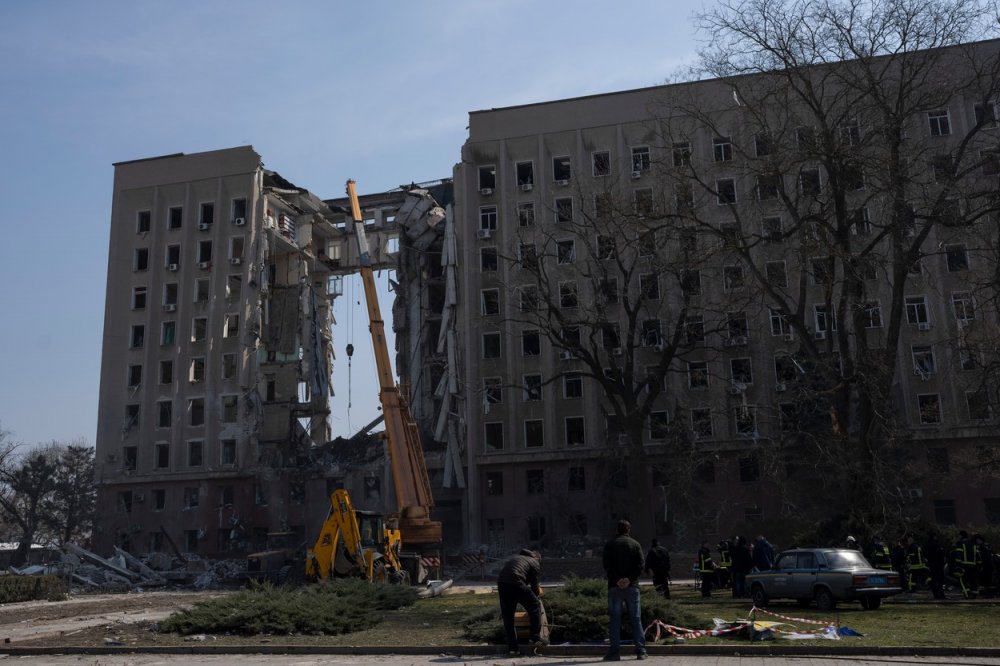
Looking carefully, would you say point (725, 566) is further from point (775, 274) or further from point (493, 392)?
point (493, 392)

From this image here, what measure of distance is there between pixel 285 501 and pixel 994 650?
162 feet

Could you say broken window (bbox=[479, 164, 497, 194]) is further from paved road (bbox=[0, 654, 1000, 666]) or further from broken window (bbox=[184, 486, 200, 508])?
paved road (bbox=[0, 654, 1000, 666])

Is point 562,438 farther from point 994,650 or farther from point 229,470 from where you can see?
point 994,650

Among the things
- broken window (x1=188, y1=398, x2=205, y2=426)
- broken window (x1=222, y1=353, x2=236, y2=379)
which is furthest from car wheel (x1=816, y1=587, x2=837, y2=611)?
broken window (x1=188, y1=398, x2=205, y2=426)

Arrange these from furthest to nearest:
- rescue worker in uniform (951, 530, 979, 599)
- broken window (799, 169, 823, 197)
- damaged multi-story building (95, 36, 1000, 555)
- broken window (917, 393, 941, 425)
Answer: broken window (917, 393, 941, 425) < damaged multi-story building (95, 36, 1000, 555) < broken window (799, 169, 823, 197) < rescue worker in uniform (951, 530, 979, 599)

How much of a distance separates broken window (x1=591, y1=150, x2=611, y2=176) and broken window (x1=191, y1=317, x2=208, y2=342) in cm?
2797

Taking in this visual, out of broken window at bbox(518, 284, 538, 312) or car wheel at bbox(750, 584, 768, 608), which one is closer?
car wheel at bbox(750, 584, 768, 608)

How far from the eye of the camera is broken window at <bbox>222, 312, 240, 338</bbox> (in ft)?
201

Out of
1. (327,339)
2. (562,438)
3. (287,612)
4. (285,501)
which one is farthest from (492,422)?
(287,612)

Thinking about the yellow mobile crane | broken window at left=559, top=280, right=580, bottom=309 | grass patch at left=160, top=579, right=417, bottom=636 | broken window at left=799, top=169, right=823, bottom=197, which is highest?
broken window at left=559, top=280, right=580, bottom=309

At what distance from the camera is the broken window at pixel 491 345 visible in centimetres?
5541

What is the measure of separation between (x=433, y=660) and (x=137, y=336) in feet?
182

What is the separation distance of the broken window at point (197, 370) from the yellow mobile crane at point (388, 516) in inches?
929

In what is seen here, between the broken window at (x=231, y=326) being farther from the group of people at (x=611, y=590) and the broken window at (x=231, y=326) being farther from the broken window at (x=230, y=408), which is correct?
the group of people at (x=611, y=590)
